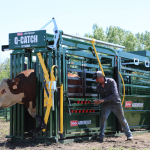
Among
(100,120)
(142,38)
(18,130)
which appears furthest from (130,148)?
(142,38)

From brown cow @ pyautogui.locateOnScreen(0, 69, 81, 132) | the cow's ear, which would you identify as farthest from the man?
the cow's ear

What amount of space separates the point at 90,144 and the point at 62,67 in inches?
86.8

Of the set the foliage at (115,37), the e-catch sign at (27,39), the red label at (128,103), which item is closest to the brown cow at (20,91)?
the e-catch sign at (27,39)

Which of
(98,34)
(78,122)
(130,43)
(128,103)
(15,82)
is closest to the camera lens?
(15,82)

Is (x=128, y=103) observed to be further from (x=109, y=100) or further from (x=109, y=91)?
(x=109, y=100)

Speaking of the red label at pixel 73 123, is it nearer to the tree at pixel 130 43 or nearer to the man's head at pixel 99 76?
the man's head at pixel 99 76

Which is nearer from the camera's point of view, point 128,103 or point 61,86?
point 61,86

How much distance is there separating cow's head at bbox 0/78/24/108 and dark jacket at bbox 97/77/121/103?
2375 mm

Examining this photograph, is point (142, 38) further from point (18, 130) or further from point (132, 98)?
point (18, 130)

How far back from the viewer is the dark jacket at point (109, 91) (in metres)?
7.52

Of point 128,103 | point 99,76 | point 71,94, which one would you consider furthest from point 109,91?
point 128,103

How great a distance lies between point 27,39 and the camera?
281 inches

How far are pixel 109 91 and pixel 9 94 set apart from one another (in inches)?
112

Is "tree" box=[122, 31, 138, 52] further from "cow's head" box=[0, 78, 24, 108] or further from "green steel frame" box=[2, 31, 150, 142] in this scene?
"cow's head" box=[0, 78, 24, 108]
